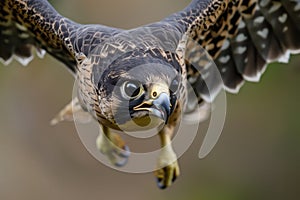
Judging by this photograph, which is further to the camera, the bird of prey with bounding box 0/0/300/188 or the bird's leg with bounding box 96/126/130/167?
the bird's leg with bounding box 96/126/130/167

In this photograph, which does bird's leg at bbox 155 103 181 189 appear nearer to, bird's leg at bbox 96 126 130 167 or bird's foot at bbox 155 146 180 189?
bird's foot at bbox 155 146 180 189

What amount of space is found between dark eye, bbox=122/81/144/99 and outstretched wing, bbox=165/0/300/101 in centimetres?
110

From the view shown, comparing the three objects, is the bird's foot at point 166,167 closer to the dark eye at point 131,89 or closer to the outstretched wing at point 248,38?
the outstretched wing at point 248,38

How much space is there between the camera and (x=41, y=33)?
743cm

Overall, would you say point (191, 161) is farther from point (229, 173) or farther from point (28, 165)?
point (28, 165)

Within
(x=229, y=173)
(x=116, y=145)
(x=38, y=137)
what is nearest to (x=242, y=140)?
(x=229, y=173)

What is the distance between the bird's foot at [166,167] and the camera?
785 centimetres

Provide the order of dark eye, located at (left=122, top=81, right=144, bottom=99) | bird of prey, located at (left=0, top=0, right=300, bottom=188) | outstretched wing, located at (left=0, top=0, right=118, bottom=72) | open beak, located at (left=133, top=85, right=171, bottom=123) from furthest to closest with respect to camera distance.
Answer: outstretched wing, located at (left=0, top=0, right=118, bottom=72) < bird of prey, located at (left=0, top=0, right=300, bottom=188) < dark eye, located at (left=122, top=81, right=144, bottom=99) < open beak, located at (left=133, top=85, right=171, bottom=123)

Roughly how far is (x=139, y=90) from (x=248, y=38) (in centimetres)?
189

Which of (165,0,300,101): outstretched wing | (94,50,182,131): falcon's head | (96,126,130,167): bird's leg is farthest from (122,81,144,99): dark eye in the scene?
(96,126,130,167): bird's leg

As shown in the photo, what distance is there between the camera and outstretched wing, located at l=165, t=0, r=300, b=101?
296 inches

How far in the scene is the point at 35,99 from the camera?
11.8 m

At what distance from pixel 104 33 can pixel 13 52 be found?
1.45 meters

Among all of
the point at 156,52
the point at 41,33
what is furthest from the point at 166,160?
the point at 156,52
